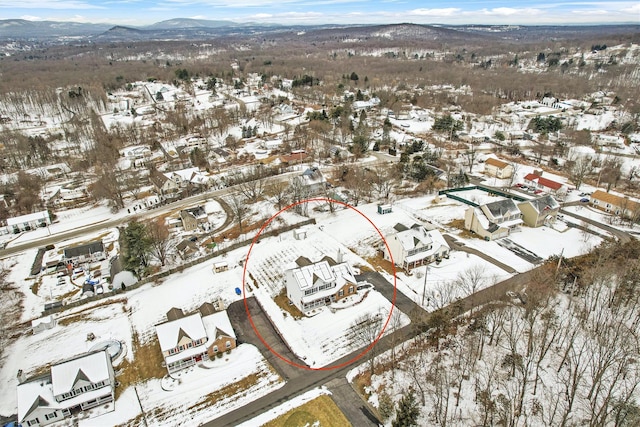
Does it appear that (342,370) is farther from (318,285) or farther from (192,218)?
(192,218)

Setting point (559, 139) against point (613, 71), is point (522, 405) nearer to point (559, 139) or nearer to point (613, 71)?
point (559, 139)

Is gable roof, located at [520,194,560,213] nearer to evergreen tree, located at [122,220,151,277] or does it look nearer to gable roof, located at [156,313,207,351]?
gable roof, located at [156,313,207,351]

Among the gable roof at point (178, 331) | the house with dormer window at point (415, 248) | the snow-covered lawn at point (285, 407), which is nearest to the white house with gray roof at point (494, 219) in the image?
the house with dormer window at point (415, 248)

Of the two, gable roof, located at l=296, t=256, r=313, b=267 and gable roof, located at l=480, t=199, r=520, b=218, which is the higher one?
gable roof, located at l=480, t=199, r=520, b=218

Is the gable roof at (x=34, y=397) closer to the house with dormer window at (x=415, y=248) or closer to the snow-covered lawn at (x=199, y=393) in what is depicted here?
the snow-covered lawn at (x=199, y=393)

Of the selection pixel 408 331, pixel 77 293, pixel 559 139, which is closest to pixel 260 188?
pixel 77 293

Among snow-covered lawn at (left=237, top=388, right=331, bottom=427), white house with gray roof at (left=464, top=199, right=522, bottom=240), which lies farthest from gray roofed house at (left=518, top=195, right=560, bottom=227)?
snow-covered lawn at (left=237, top=388, right=331, bottom=427)

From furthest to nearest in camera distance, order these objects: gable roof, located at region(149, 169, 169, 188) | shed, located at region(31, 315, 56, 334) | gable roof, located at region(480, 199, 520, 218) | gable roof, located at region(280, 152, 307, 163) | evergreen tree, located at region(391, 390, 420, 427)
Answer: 1. gable roof, located at region(280, 152, 307, 163)
2. gable roof, located at region(149, 169, 169, 188)
3. gable roof, located at region(480, 199, 520, 218)
4. shed, located at region(31, 315, 56, 334)
5. evergreen tree, located at region(391, 390, 420, 427)
